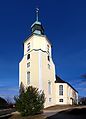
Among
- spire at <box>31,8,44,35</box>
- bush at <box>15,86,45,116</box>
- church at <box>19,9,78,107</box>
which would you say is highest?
spire at <box>31,8,44,35</box>

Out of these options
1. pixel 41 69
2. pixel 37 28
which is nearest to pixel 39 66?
pixel 41 69

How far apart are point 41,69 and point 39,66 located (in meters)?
0.77

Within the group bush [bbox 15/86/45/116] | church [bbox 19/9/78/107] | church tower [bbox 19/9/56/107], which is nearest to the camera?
bush [bbox 15/86/45/116]

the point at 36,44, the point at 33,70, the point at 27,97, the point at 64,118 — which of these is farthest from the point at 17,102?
the point at 36,44

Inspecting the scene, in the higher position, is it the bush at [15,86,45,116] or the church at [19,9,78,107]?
the church at [19,9,78,107]

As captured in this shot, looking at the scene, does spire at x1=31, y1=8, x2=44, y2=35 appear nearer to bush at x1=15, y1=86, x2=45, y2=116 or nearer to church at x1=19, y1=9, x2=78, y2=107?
church at x1=19, y1=9, x2=78, y2=107

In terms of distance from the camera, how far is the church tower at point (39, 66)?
5559 centimetres

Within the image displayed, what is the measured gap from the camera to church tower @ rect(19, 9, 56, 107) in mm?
55594

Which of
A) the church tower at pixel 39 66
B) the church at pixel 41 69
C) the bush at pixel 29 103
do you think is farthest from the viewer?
the church at pixel 41 69

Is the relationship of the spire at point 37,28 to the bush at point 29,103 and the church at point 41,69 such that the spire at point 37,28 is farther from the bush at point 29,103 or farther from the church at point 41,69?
the bush at point 29,103

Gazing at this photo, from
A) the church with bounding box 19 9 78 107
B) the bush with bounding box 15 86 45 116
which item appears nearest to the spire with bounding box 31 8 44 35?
the church with bounding box 19 9 78 107

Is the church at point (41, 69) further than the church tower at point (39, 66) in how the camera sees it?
Yes

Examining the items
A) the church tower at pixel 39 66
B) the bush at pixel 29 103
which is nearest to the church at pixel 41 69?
the church tower at pixel 39 66

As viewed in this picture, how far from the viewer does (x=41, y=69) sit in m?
55.5
